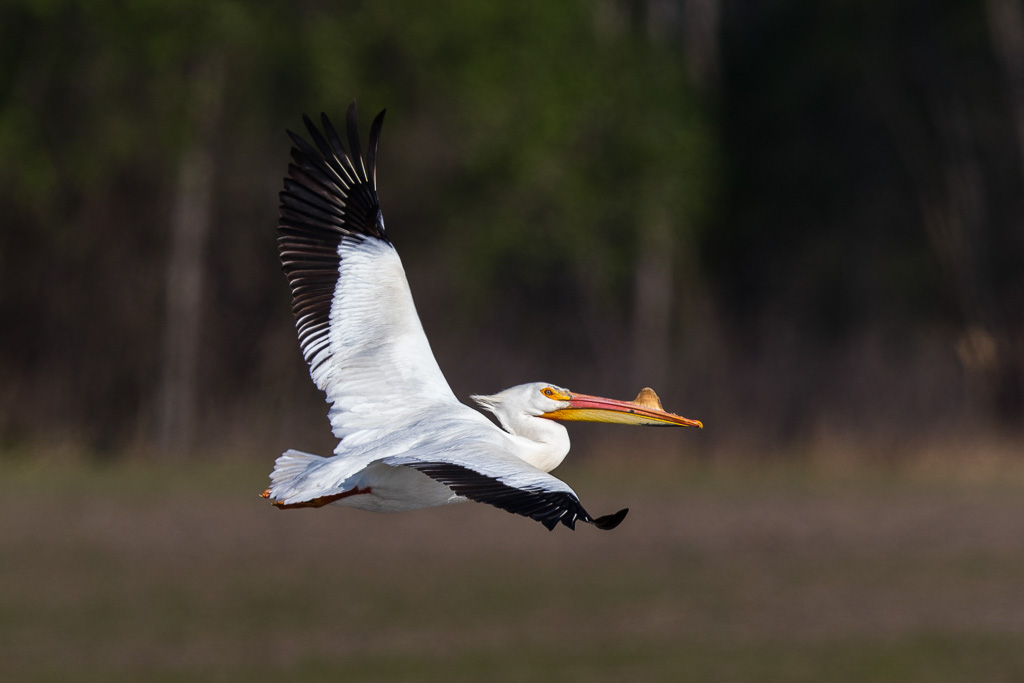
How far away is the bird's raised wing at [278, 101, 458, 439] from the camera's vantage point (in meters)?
6.10

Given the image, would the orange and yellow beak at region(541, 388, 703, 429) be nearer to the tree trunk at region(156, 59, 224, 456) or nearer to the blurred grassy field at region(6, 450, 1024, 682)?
the blurred grassy field at region(6, 450, 1024, 682)

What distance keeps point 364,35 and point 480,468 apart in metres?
19.7

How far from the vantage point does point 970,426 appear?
24.5 meters

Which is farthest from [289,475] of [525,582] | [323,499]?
[525,582]

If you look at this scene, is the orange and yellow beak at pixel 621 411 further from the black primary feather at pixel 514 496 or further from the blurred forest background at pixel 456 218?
the blurred forest background at pixel 456 218

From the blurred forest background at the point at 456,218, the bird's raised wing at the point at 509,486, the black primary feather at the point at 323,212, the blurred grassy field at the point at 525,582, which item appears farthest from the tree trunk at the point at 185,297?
the bird's raised wing at the point at 509,486

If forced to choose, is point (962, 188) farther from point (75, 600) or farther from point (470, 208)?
point (75, 600)

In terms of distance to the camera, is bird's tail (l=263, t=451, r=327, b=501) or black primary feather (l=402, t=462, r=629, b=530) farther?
bird's tail (l=263, t=451, r=327, b=501)

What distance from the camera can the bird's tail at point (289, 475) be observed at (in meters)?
5.29

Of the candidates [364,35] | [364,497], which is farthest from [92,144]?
[364,497]

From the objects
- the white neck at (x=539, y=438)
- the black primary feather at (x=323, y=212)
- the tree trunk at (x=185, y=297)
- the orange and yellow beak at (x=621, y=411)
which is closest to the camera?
the orange and yellow beak at (x=621, y=411)

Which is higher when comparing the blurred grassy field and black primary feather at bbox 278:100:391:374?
black primary feather at bbox 278:100:391:374

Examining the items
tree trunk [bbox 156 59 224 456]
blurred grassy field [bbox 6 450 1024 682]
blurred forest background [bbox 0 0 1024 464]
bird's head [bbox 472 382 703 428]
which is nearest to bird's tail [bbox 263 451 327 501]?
bird's head [bbox 472 382 703 428]

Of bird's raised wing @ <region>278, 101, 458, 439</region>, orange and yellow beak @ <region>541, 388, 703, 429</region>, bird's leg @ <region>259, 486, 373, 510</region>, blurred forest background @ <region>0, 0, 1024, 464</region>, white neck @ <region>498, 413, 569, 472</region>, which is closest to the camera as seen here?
bird's leg @ <region>259, 486, 373, 510</region>
